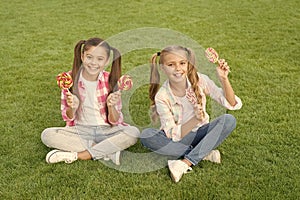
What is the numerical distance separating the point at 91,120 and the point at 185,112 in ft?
2.10

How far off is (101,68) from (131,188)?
81 centimetres

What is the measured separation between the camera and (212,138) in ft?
9.00

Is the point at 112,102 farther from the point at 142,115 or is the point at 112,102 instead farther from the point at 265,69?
the point at 265,69

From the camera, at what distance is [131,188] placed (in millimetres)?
2514

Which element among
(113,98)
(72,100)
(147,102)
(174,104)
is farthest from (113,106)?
(147,102)

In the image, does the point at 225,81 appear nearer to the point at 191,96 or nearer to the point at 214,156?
the point at 191,96

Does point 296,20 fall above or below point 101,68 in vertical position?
below

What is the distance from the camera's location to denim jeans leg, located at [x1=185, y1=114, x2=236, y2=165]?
8.89ft

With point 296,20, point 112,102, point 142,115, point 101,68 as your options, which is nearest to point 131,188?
point 112,102

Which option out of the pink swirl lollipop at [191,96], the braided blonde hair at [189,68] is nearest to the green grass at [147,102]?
the braided blonde hair at [189,68]

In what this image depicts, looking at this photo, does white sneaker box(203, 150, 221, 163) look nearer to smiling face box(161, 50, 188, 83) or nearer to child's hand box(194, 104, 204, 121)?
child's hand box(194, 104, 204, 121)

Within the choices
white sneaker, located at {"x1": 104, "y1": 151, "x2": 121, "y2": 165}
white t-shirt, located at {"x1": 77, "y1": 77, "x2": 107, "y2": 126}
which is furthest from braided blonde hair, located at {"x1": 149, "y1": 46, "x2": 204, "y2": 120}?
white sneaker, located at {"x1": 104, "y1": 151, "x2": 121, "y2": 165}

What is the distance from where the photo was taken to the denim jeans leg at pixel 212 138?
2711mm

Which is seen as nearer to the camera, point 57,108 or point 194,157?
point 194,157
